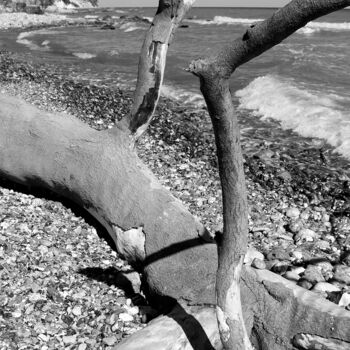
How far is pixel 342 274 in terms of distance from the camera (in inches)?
228

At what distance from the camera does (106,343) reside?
439cm

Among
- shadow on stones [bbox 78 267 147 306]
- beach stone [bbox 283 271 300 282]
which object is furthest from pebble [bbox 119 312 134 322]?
beach stone [bbox 283 271 300 282]

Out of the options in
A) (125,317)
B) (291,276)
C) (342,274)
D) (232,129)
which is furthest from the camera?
(342,274)

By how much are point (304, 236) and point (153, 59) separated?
10.1 feet

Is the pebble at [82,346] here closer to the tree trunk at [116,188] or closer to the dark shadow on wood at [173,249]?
the tree trunk at [116,188]

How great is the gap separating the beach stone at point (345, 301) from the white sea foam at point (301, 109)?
207 inches

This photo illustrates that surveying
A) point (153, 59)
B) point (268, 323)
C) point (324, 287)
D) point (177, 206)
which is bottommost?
point (324, 287)

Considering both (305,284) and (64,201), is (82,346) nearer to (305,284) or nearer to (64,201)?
(305,284)

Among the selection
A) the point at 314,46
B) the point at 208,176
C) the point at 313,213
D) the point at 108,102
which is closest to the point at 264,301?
the point at 313,213

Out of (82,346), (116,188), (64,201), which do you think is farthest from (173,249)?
(64,201)

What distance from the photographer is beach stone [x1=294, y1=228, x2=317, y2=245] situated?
666 cm

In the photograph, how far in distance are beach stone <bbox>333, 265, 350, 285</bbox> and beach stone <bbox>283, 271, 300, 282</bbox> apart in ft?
1.57

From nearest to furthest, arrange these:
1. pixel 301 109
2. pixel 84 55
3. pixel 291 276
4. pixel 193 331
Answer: pixel 193 331 < pixel 291 276 < pixel 301 109 < pixel 84 55

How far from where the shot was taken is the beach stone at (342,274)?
18.7 feet
